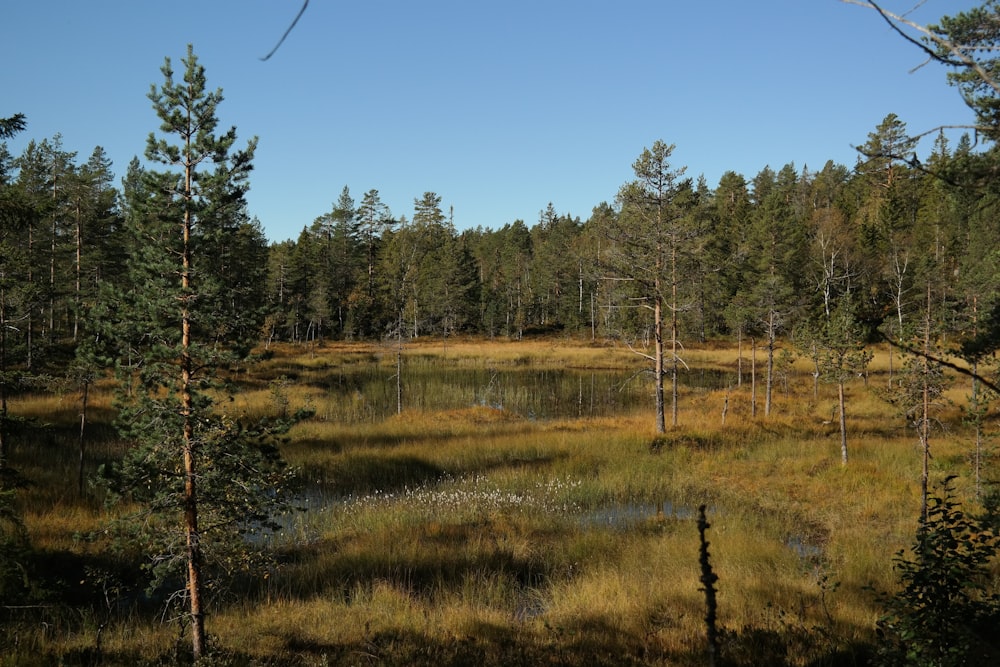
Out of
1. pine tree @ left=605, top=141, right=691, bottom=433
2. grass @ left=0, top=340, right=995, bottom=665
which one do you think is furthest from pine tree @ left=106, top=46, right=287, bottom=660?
pine tree @ left=605, top=141, right=691, bottom=433

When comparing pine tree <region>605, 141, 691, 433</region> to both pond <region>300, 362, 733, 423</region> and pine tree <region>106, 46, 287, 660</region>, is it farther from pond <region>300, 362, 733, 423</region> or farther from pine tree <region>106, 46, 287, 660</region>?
pine tree <region>106, 46, 287, 660</region>

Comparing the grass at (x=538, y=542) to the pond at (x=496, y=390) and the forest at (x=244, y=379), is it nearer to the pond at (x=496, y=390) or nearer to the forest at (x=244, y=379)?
the forest at (x=244, y=379)

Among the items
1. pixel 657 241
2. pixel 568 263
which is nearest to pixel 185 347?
pixel 657 241

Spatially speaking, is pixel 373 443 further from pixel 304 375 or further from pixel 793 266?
pixel 793 266

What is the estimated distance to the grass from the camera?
731 cm

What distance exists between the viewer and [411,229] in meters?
88.2

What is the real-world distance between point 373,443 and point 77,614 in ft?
42.7

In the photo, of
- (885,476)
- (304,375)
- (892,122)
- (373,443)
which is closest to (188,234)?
(373,443)

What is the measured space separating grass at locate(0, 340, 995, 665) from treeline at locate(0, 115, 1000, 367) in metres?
4.46

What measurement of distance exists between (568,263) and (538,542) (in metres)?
74.3

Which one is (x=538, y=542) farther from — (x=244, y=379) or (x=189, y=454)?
(x=244, y=379)

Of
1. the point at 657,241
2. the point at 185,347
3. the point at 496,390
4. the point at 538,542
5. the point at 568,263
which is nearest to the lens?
the point at 185,347

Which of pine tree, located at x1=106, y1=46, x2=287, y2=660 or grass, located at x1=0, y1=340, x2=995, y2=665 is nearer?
pine tree, located at x1=106, y1=46, x2=287, y2=660

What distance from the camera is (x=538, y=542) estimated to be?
39.9ft
